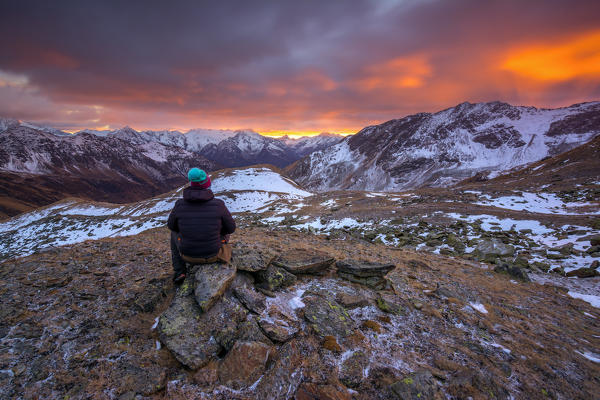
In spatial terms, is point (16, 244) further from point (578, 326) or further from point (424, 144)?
point (424, 144)

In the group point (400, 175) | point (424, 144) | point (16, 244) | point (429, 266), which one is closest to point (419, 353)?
point (429, 266)

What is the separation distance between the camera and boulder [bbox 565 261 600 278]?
35.7 feet

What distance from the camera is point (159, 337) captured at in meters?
4.80

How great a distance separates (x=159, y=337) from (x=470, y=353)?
672cm

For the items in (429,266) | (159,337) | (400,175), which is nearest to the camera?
(159,337)

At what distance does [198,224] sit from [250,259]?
1.90 meters

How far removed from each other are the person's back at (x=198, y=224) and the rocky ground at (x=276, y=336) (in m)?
0.49

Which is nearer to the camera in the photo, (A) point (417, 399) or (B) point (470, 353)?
(A) point (417, 399)

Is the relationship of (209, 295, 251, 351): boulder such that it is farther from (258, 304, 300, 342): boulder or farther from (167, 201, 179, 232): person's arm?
(167, 201, 179, 232): person's arm

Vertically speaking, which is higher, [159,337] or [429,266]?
[159,337]

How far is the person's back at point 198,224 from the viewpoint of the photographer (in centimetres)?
561

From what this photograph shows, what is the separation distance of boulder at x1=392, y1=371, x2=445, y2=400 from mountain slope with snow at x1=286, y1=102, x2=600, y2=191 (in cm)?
14822

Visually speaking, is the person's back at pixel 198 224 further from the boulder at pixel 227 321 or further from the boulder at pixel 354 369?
the boulder at pixel 354 369

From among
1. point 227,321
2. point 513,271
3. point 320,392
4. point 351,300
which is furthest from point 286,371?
point 513,271
